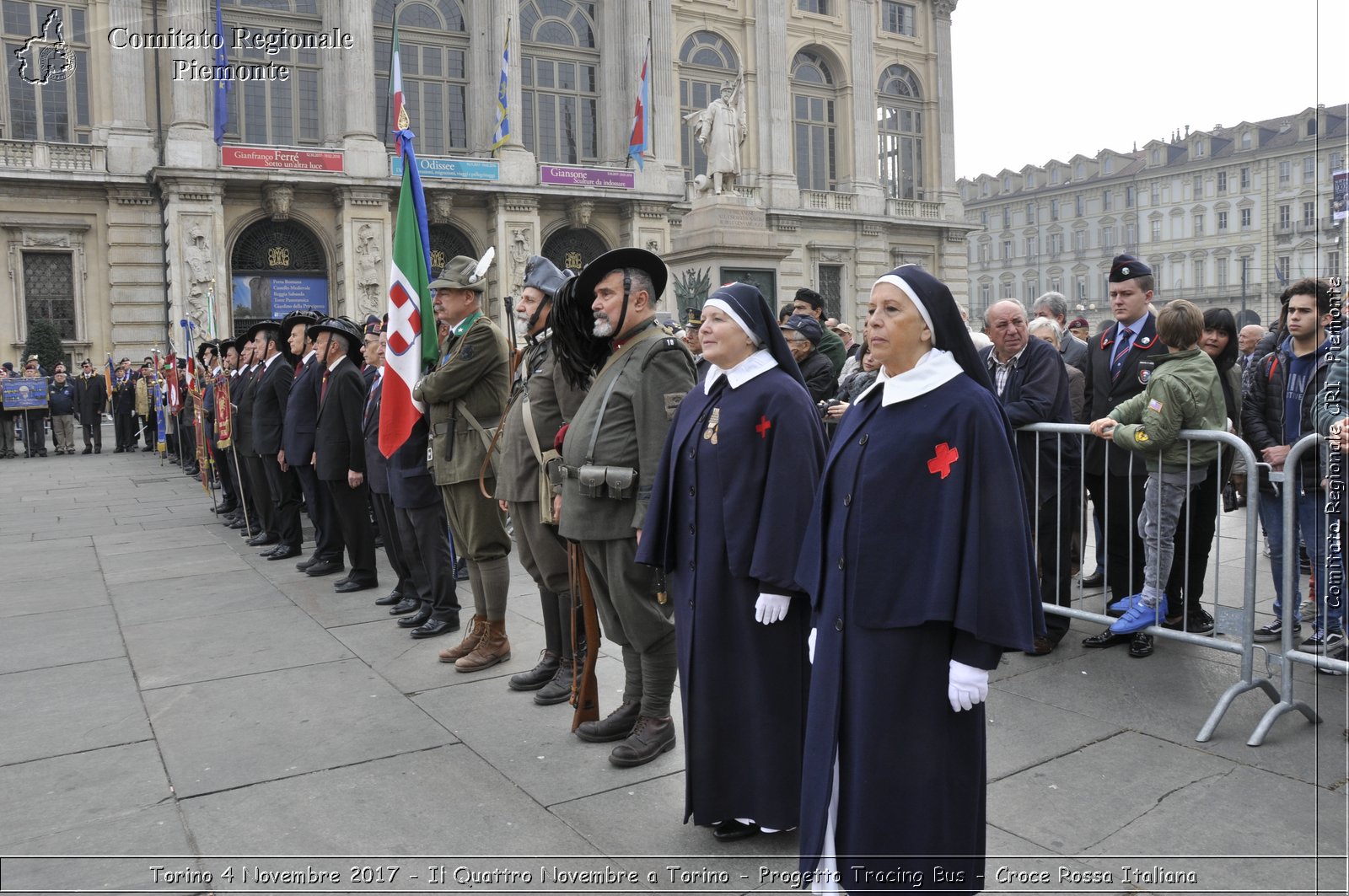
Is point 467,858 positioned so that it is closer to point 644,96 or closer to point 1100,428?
point 1100,428

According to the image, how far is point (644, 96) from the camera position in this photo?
30.3 m

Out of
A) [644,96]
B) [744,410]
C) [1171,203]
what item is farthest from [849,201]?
[1171,203]

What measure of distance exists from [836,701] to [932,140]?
41043 millimetres

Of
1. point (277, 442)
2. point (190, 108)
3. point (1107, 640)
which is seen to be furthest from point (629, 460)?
point (190, 108)

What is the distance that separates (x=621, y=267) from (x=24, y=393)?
75.4 feet

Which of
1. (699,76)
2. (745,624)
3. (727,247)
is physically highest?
(699,76)

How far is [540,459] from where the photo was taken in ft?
17.1

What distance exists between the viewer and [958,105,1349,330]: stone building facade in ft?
206

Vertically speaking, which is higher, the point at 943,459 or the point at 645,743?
the point at 943,459

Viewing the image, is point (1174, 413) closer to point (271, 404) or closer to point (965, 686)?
point (965, 686)

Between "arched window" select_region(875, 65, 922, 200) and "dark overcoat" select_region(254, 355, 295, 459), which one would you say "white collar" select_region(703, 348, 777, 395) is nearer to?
"dark overcoat" select_region(254, 355, 295, 459)

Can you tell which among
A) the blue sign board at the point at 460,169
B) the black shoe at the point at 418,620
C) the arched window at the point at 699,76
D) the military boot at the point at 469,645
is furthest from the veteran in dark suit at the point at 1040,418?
the arched window at the point at 699,76

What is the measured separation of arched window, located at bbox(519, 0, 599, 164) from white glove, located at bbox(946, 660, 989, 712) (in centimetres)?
3151

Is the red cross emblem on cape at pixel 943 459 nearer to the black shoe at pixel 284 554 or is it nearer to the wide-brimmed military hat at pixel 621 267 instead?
the wide-brimmed military hat at pixel 621 267
